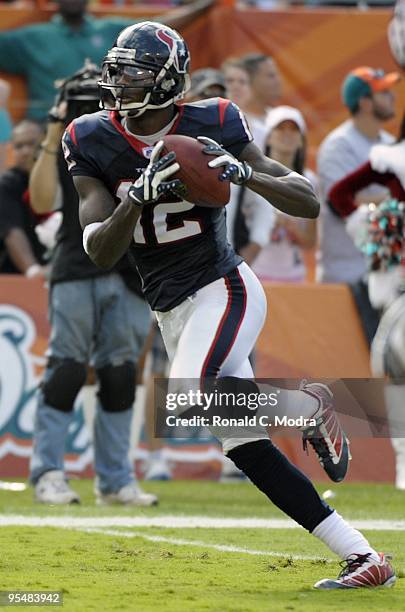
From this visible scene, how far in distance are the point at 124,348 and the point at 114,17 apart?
175 inches

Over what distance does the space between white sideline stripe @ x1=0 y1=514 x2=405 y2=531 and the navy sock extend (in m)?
1.67

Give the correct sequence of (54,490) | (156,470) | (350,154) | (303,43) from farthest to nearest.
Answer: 1. (303,43)
2. (350,154)
3. (156,470)
4. (54,490)

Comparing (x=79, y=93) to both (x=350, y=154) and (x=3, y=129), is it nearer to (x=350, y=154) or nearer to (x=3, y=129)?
(x=3, y=129)

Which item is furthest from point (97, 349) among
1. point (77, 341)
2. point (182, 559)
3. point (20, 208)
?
point (182, 559)

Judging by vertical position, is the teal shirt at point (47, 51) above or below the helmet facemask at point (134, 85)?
above

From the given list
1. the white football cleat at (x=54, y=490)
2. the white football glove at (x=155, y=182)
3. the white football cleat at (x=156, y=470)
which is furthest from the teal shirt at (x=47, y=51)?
the white football glove at (x=155, y=182)

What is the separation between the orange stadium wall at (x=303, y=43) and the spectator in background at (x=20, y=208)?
185 centimetres

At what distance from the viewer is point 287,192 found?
181 inches

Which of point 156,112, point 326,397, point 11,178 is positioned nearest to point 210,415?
point 326,397

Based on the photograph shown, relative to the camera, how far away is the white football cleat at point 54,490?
275 inches

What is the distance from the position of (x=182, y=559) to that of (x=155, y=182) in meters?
1.57

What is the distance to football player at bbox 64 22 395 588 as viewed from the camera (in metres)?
4.46

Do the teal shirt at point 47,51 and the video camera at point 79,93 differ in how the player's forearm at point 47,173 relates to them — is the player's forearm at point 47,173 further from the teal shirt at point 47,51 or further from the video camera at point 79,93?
the teal shirt at point 47,51

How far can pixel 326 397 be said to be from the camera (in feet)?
15.3
